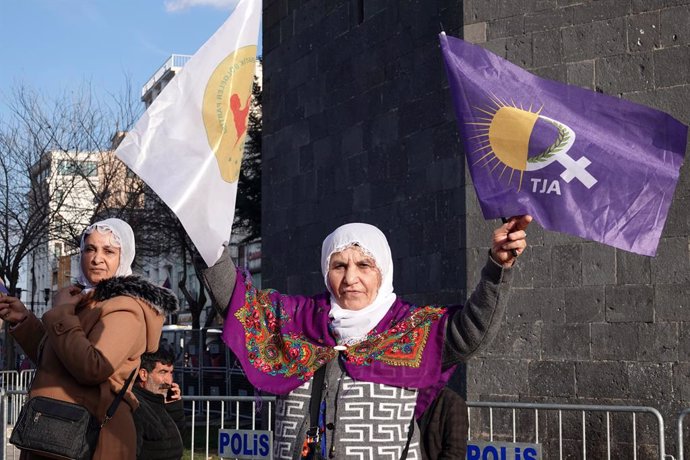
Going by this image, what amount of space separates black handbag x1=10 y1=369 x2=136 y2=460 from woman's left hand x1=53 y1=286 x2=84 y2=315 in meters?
0.35

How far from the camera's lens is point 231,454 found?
807cm

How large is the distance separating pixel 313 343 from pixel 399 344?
30 cm

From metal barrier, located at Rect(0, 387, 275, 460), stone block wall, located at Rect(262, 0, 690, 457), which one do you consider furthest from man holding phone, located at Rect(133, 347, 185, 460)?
stone block wall, located at Rect(262, 0, 690, 457)

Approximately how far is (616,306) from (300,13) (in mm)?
6030

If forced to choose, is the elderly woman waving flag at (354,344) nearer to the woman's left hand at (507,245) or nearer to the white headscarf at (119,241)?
the woman's left hand at (507,245)

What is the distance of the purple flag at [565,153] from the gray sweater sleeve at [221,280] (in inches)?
35.6

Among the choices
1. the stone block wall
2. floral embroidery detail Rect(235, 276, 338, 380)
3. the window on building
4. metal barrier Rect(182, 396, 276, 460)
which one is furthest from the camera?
the window on building

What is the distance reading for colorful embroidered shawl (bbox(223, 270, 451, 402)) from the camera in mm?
3588

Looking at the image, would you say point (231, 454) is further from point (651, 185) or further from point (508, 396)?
point (651, 185)

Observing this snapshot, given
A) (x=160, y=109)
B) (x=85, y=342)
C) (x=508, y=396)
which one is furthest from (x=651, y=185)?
(x=508, y=396)

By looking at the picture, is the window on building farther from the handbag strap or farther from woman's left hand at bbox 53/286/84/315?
the handbag strap

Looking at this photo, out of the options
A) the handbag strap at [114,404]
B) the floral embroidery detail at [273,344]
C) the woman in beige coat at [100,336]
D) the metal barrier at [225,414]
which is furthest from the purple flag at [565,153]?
the metal barrier at [225,414]

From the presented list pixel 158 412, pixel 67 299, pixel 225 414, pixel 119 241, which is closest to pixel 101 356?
pixel 67 299

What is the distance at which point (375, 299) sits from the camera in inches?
146
